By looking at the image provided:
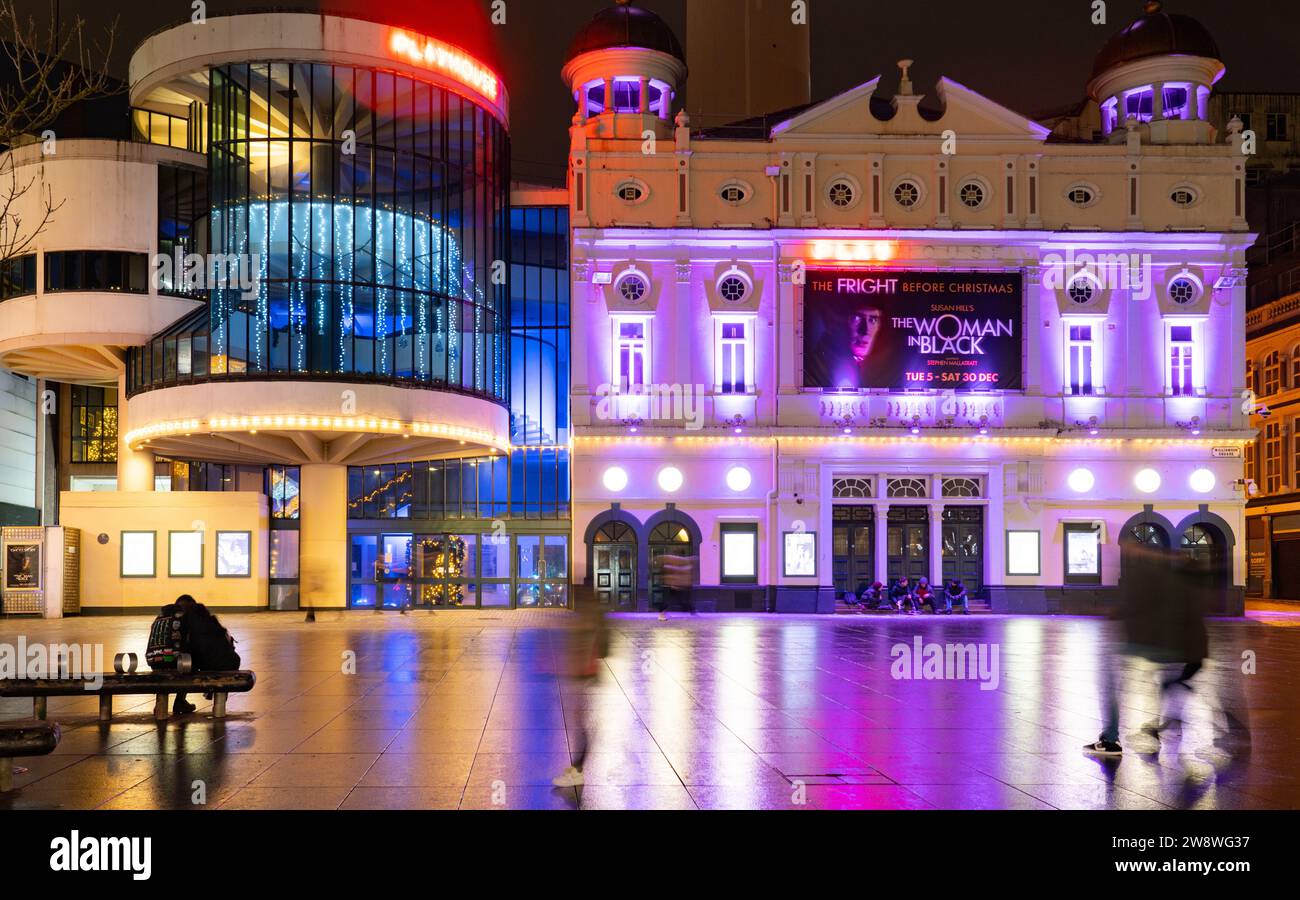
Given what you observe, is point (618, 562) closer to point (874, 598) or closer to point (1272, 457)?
point (874, 598)

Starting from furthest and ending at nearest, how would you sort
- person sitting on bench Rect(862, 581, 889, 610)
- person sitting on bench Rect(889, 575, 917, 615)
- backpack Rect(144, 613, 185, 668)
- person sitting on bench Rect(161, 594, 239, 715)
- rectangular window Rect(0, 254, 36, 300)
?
person sitting on bench Rect(862, 581, 889, 610) < person sitting on bench Rect(889, 575, 917, 615) < rectangular window Rect(0, 254, 36, 300) < person sitting on bench Rect(161, 594, 239, 715) < backpack Rect(144, 613, 185, 668)

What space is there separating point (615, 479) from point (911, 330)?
39.6ft

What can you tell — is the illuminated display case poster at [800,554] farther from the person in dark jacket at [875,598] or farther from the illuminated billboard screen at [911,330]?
the illuminated billboard screen at [911,330]

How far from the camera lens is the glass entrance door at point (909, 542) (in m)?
42.1

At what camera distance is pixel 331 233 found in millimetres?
37875

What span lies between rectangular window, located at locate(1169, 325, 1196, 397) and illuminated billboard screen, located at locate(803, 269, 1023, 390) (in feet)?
19.2

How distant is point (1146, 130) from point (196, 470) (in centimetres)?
3981

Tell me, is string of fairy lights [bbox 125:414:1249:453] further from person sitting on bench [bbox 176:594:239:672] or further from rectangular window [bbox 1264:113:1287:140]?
rectangular window [bbox 1264:113:1287:140]

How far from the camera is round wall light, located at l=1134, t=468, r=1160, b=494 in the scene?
42156mm

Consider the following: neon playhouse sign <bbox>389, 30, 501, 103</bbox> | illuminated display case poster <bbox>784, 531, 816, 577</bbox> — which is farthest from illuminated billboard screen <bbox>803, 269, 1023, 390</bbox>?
neon playhouse sign <bbox>389, 30, 501, 103</bbox>

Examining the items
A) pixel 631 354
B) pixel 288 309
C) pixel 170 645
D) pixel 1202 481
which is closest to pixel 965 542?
pixel 1202 481

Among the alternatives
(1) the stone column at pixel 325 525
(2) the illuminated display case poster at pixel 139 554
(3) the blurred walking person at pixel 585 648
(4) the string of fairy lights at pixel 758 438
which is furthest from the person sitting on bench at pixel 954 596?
(3) the blurred walking person at pixel 585 648

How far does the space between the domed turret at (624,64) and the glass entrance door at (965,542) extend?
18.5m
